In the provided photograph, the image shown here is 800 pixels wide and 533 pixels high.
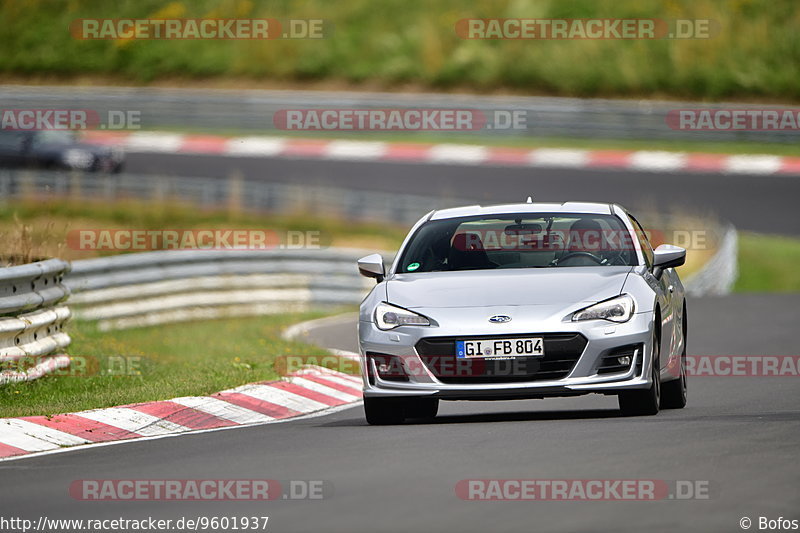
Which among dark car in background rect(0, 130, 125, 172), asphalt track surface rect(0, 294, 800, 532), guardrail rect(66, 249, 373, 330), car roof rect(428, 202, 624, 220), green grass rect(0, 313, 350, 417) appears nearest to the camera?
asphalt track surface rect(0, 294, 800, 532)

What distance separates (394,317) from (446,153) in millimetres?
29571

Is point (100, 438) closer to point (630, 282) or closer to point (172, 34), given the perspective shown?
point (630, 282)

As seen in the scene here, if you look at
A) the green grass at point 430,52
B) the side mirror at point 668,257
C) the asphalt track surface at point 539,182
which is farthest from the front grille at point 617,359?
the green grass at point 430,52

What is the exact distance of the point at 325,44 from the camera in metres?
49.2

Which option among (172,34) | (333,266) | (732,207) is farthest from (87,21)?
(333,266)

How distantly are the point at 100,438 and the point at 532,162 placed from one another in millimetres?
28999

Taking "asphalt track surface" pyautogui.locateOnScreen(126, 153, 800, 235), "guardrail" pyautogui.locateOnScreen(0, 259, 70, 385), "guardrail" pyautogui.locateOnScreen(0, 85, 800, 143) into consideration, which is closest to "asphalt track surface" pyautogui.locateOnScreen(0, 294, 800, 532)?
"guardrail" pyautogui.locateOnScreen(0, 259, 70, 385)

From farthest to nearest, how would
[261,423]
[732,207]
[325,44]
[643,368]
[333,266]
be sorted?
1. [325,44]
2. [732,207]
3. [333,266]
4. [261,423]
5. [643,368]

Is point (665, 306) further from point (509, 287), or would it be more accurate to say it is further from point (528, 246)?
point (509, 287)

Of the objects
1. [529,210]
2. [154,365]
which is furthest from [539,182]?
[529,210]

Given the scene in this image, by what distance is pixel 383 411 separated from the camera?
35.6 ft

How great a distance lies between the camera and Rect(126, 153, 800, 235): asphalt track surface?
33969mm

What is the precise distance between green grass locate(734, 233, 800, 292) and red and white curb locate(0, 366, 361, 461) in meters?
17.1

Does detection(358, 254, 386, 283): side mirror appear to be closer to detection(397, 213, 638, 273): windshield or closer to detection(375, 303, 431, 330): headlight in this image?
detection(397, 213, 638, 273): windshield
